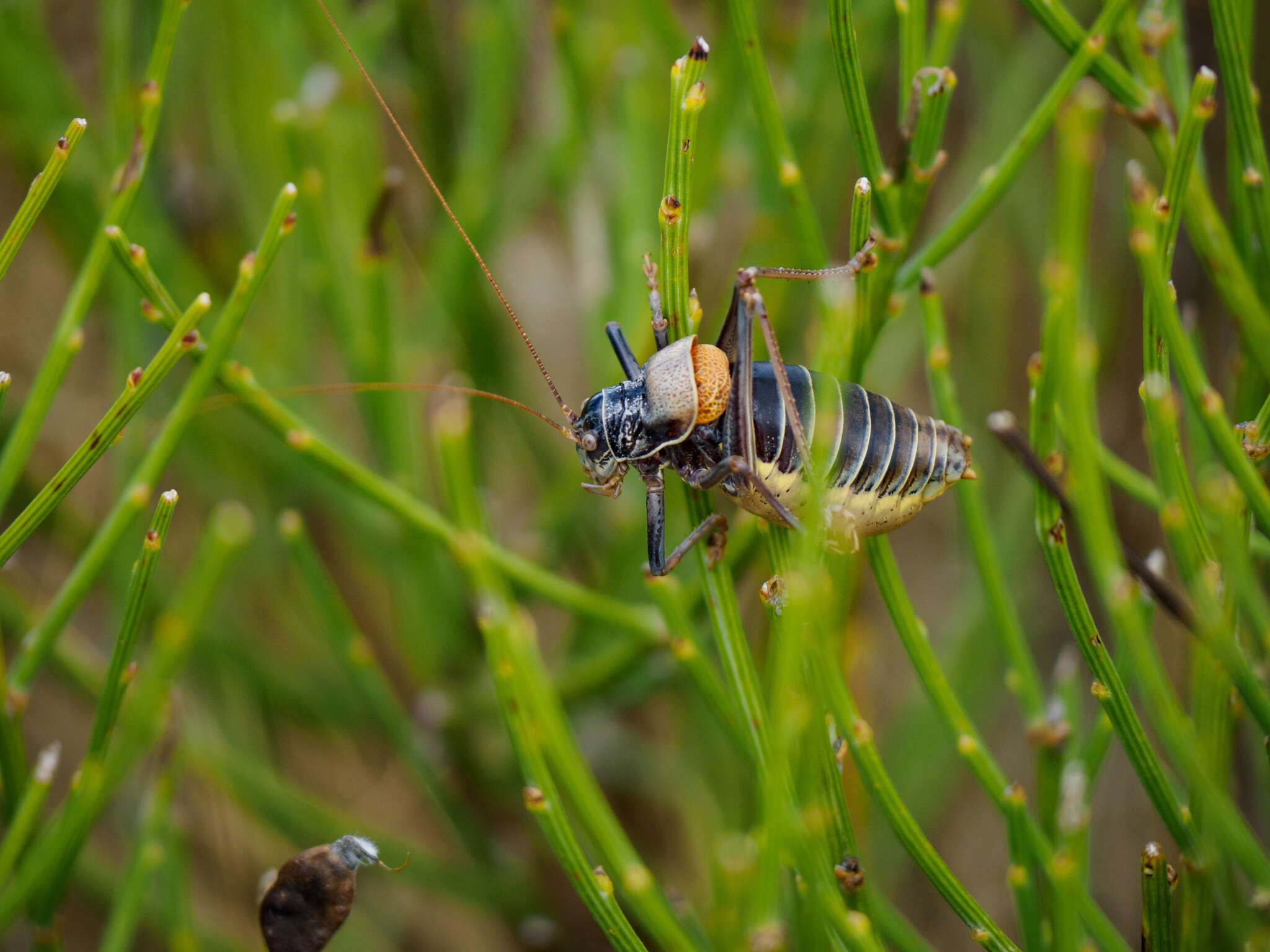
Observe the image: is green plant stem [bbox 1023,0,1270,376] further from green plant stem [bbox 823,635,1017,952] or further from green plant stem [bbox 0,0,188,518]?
green plant stem [bbox 0,0,188,518]

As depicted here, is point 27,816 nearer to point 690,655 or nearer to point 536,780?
point 536,780

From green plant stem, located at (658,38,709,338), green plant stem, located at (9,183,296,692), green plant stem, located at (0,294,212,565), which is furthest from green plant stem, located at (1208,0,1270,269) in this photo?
green plant stem, located at (0,294,212,565)

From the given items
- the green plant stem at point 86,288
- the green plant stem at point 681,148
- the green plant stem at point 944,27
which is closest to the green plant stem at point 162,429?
the green plant stem at point 86,288

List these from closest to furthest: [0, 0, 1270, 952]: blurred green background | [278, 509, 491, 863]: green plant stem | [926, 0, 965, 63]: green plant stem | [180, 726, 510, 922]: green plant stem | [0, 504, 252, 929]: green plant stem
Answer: [0, 504, 252, 929]: green plant stem
[926, 0, 965, 63]: green plant stem
[278, 509, 491, 863]: green plant stem
[180, 726, 510, 922]: green plant stem
[0, 0, 1270, 952]: blurred green background

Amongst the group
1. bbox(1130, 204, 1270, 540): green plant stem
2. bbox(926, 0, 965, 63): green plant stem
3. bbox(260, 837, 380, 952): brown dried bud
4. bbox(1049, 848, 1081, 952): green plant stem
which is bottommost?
bbox(1049, 848, 1081, 952): green plant stem

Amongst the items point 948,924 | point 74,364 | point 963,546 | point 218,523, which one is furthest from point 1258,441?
point 74,364

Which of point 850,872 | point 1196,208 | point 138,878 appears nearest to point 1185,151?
point 1196,208

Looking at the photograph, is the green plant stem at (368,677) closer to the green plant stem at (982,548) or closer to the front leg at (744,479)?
the front leg at (744,479)
